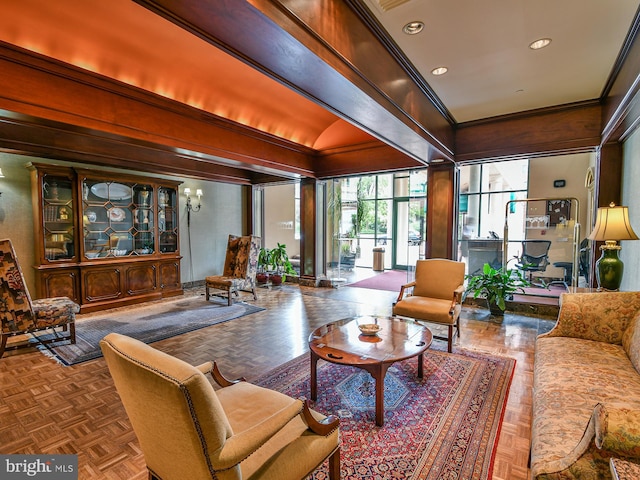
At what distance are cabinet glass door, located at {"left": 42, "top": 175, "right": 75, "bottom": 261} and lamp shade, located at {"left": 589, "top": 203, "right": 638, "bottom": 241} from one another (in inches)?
264

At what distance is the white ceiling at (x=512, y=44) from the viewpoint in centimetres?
224

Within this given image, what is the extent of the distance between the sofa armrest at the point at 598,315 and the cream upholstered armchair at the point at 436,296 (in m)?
0.90

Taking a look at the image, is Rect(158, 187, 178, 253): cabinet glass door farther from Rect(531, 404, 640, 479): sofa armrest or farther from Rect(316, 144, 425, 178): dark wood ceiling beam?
Rect(531, 404, 640, 479): sofa armrest

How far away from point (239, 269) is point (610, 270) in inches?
196

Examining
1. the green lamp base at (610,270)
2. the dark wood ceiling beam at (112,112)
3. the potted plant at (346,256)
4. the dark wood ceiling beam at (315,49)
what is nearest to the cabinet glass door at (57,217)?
the dark wood ceiling beam at (112,112)

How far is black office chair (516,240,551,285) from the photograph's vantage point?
20.5ft

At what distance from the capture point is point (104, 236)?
17.5 feet

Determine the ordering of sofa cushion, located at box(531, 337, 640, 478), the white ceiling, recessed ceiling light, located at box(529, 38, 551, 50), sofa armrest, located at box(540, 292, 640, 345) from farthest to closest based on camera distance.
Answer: recessed ceiling light, located at box(529, 38, 551, 50) < sofa armrest, located at box(540, 292, 640, 345) < the white ceiling < sofa cushion, located at box(531, 337, 640, 478)

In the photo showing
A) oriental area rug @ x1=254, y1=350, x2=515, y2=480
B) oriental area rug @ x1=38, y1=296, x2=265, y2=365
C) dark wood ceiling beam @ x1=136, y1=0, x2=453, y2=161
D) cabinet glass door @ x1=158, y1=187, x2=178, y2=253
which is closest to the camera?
dark wood ceiling beam @ x1=136, y1=0, x2=453, y2=161

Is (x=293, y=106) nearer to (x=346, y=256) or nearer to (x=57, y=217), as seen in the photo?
(x=57, y=217)

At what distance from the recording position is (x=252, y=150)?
478cm

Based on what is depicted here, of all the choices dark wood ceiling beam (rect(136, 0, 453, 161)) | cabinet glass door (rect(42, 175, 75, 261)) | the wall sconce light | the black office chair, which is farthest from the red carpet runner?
cabinet glass door (rect(42, 175, 75, 261))

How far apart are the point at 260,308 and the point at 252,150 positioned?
8.17 feet

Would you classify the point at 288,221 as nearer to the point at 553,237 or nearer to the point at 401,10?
the point at 553,237
